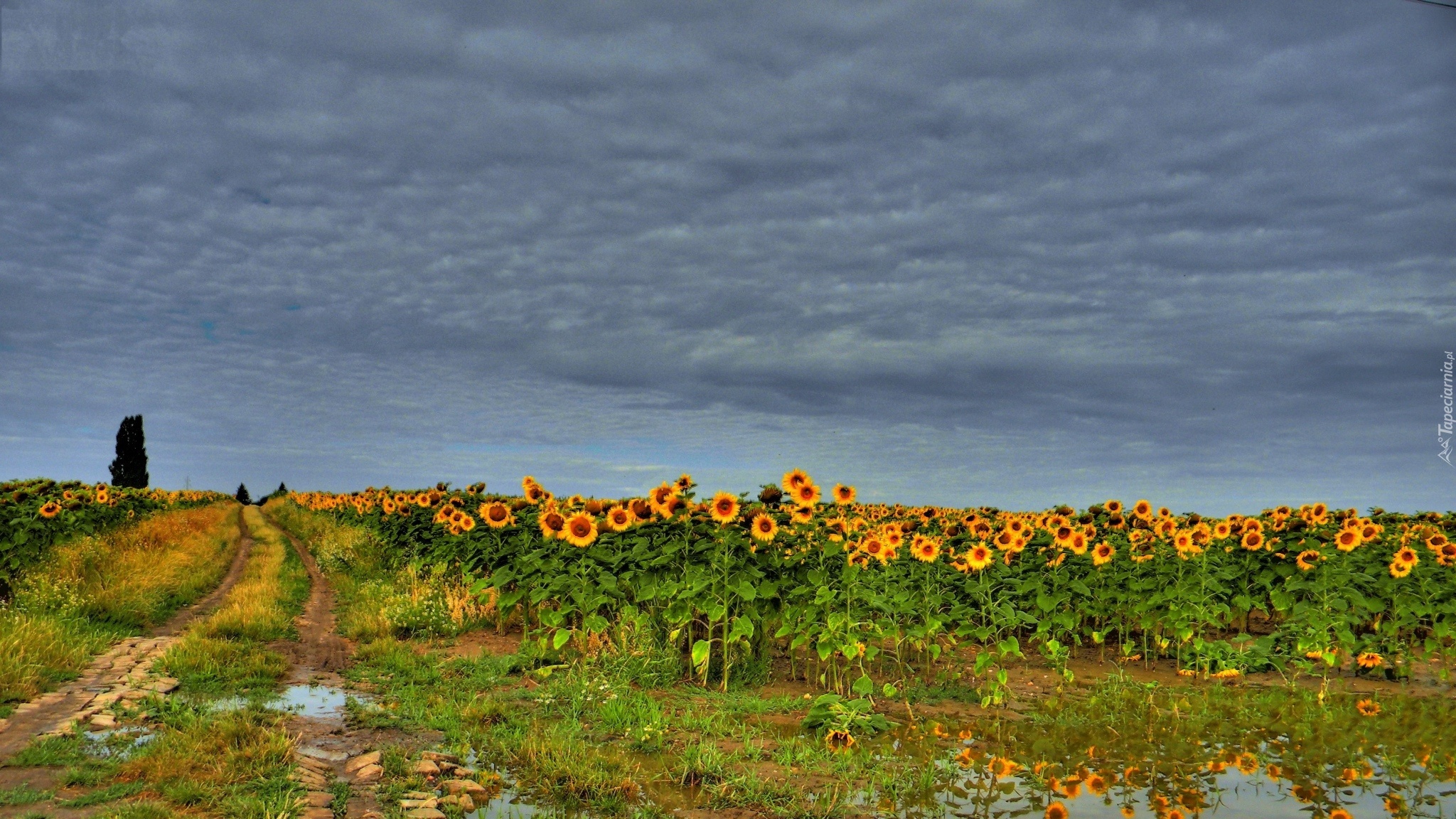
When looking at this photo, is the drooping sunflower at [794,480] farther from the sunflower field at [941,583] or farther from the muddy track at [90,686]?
the muddy track at [90,686]

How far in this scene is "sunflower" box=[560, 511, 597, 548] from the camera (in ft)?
33.3

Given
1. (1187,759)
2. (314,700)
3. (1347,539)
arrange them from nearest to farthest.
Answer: (1187,759), (314,700), (1347,539)

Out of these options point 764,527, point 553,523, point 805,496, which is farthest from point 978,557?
point 553,523

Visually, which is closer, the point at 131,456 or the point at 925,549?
the point at 925,549

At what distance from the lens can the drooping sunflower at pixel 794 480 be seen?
9.38 meters

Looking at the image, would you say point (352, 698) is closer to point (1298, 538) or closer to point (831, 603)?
point (831, 603)

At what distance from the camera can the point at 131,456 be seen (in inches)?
2606

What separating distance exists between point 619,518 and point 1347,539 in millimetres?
8919

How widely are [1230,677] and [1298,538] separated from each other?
212cm

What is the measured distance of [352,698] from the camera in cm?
948

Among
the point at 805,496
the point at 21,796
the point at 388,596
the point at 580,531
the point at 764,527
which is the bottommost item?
the point at 21,796

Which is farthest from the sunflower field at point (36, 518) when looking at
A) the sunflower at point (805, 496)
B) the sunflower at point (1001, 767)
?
the sunflower at point (1001, 767)

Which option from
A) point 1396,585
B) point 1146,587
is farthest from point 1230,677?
point 1396,585

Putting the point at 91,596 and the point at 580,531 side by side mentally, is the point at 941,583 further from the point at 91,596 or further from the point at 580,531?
the point at 91,596
